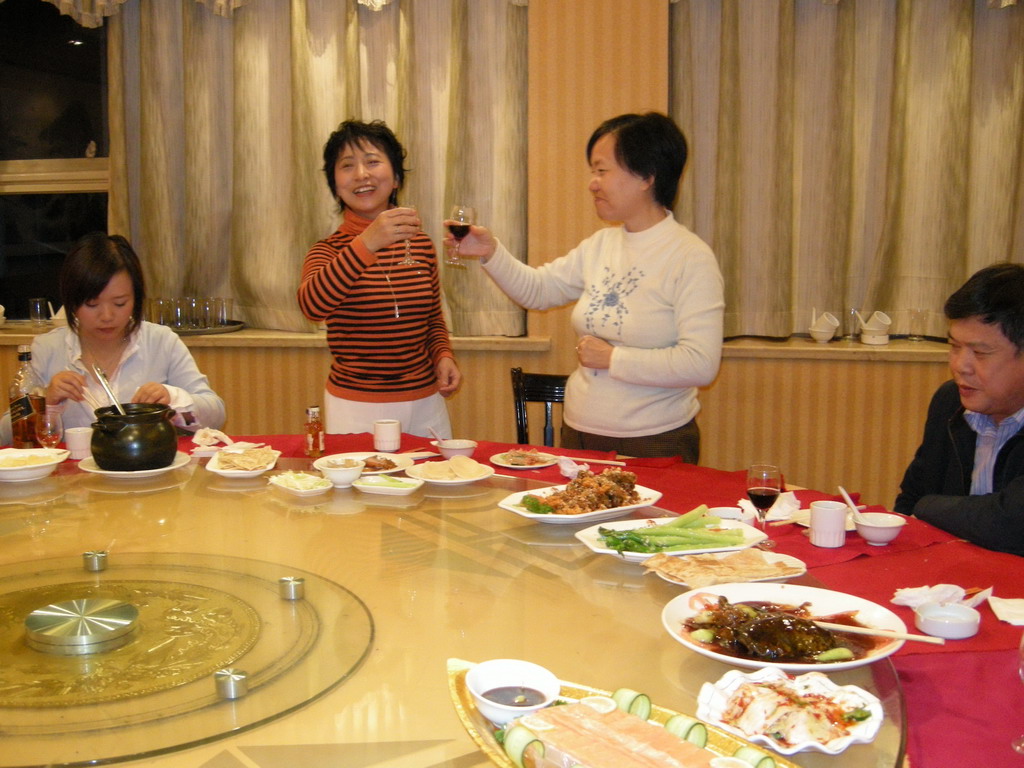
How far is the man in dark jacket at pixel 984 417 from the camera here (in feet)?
5.82

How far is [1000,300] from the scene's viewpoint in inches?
76.8

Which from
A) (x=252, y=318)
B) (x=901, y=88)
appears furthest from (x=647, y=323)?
(x=252, y=318)

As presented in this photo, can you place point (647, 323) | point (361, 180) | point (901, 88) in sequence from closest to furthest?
1. point (647, 323)
2. point (361, 180)
3. point (901, 88)

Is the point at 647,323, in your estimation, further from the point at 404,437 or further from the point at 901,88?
the point at 901,88

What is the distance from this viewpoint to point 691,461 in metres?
2.59

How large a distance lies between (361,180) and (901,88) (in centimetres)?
229

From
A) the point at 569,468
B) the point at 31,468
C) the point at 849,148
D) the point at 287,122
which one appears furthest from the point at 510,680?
the point at 287,122

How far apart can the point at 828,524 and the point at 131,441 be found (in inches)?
57.3

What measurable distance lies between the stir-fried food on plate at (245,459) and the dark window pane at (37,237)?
283cm

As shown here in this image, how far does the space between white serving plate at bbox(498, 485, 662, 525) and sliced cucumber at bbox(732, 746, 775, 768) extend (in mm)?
801

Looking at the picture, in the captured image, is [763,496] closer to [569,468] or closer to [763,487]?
[763,487]

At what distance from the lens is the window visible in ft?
14.3

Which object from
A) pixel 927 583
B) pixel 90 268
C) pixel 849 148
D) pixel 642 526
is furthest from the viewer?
pixel 849 148

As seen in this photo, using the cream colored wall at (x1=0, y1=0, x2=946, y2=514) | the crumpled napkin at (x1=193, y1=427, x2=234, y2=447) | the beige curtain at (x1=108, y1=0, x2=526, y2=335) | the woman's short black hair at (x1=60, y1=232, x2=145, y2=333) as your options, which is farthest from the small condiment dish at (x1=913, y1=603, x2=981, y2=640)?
the beige curtain at (x1=108, y1=0, x2=526, y2=335)
